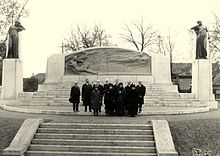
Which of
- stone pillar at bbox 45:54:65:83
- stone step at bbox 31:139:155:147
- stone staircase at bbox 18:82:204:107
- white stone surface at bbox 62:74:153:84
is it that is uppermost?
stone pillar at bbox 45:54:65:83

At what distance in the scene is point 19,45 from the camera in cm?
2573

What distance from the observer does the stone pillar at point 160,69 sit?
1085 inches

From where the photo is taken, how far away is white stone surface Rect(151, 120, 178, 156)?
11.9 metres

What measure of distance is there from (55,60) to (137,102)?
39.6ft

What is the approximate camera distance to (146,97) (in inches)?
960

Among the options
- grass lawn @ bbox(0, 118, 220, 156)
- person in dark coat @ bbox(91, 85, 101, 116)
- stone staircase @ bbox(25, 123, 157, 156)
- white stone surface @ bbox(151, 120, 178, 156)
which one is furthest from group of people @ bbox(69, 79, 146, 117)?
white stone surface @ bbox(151, 120, 178, 156)

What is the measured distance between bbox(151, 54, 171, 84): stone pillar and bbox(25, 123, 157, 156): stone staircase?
1351 centimetres

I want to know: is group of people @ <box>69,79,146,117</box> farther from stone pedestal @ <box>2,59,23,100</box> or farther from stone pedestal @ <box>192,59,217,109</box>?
stone pedestal @ <box>2,59,23,100</box>

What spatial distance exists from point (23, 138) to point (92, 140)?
226cm

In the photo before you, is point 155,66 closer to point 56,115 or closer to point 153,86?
point 153,86

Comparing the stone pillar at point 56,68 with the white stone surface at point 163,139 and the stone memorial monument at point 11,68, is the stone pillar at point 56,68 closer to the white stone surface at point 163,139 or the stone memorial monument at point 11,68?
the stone memorial monument at point 11,68

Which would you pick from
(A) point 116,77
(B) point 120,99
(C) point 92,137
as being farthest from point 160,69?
(C) point 92,137

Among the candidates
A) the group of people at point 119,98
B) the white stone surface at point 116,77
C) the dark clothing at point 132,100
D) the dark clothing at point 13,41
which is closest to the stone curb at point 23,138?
the group of people at point 119,98

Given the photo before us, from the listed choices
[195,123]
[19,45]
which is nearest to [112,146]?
[195,123]
